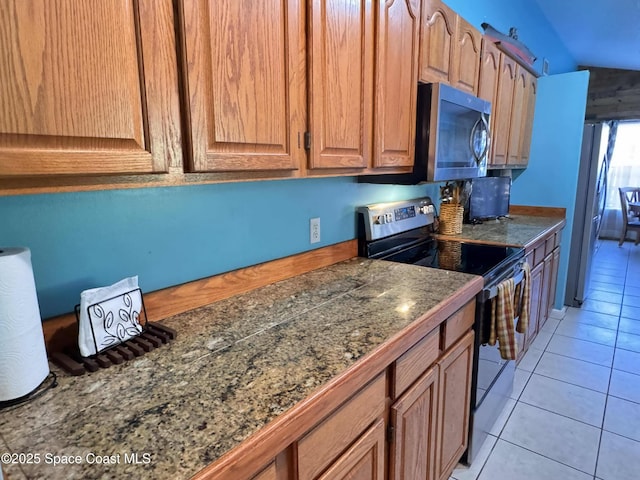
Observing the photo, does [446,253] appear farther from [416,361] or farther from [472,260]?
[416,361]

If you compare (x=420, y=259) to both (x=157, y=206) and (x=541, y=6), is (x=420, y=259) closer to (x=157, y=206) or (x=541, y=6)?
(x=157, y=206)

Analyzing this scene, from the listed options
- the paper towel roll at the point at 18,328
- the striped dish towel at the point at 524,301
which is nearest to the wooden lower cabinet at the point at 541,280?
the striped dish towel at the point at 524,301

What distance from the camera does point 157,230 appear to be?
115 centimetres

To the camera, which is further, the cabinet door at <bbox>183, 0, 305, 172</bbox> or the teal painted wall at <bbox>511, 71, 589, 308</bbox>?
the teal painted wall at <bbox>511, 71, 589, 308</bbox>

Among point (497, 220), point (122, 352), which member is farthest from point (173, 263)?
point (497, 220)

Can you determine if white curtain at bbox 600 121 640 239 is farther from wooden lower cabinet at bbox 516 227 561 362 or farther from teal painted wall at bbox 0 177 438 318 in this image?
teal painted wall at bbox 0 177 438 318

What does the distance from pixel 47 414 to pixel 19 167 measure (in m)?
0.48

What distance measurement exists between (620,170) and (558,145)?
14.9 feet

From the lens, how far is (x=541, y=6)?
12.1 feet

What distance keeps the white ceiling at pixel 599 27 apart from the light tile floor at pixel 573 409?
9.36 ft

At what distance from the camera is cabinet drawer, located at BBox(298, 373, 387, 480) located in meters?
0.83

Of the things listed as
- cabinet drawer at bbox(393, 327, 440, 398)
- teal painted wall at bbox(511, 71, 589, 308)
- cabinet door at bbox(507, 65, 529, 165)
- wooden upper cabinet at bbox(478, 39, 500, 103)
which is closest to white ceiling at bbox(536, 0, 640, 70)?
teal painted wall at bbox(511, 71, 589, 308)

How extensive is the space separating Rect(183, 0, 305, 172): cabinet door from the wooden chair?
6.99m

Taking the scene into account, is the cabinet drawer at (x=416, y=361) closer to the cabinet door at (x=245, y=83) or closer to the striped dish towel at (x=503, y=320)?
the striped dish towel at (x=503, y=320)
